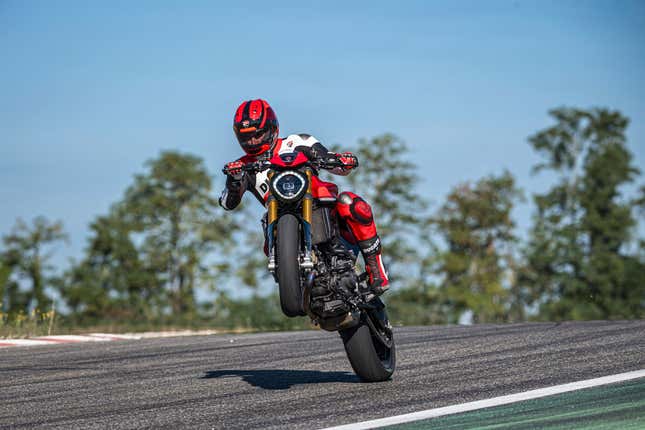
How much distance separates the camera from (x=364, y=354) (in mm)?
8109

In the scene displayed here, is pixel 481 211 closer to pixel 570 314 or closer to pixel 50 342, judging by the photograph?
pixel 570 314

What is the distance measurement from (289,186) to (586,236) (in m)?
50.4

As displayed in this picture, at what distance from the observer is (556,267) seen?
5559cm

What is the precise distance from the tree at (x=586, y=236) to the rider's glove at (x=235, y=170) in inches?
1855

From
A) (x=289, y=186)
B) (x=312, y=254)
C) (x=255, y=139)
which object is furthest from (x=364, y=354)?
(x=255, y=139)

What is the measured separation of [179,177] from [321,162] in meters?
44.1

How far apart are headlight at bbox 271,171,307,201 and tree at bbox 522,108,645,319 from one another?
155 ft

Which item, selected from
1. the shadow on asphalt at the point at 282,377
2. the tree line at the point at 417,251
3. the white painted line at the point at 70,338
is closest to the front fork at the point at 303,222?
the shadow on asphalt at the point at 282,377

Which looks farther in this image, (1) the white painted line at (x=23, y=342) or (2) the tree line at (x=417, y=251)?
(2) the tree line at (x=417, y=251)

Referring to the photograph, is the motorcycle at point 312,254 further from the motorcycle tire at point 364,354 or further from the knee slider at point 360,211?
the knee slider at point 360,211

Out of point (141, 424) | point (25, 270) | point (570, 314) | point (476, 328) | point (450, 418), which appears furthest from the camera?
point (570, 314)

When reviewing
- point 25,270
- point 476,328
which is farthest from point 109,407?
point 25,270

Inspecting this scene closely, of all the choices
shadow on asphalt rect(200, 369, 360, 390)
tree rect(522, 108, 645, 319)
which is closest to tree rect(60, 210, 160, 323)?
tree rect(522, 108, 645, 319)

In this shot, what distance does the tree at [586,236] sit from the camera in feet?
175
